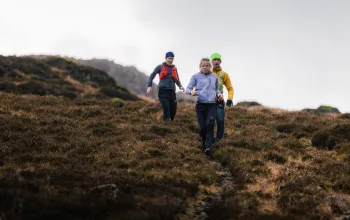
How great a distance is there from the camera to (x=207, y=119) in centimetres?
1318

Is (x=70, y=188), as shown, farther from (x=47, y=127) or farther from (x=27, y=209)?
(x=47, y=127)

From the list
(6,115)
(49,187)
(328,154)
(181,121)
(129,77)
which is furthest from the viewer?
(129,77)

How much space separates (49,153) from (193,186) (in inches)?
173

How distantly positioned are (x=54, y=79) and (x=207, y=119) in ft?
90.3

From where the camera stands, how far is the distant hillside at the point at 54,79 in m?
27.6

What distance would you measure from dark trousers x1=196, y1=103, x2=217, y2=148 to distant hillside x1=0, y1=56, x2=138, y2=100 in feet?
52.0

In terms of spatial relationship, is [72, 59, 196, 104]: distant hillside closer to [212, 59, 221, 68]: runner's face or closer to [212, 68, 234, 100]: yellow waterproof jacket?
[212, 68, 234, 100]: yellow waterproof jacket

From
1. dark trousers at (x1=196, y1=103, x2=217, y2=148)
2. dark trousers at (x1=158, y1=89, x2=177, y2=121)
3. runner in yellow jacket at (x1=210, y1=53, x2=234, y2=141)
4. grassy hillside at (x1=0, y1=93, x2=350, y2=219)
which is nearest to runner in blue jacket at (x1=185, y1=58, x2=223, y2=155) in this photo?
dark trousers at (x1=196, y1=103, x2=217, y2=148)

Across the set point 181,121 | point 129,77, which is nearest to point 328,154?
point 181,121

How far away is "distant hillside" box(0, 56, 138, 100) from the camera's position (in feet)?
90.4

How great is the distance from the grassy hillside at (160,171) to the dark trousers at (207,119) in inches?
20.8

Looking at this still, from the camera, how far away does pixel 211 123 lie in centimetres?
1310

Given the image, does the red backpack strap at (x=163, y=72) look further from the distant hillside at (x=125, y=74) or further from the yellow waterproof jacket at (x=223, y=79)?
the distant hillside at (x=125, y=74)

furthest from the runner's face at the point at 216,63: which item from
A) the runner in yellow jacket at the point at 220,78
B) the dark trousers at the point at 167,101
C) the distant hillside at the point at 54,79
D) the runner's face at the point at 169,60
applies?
the distant hillside at the point at 54,79
